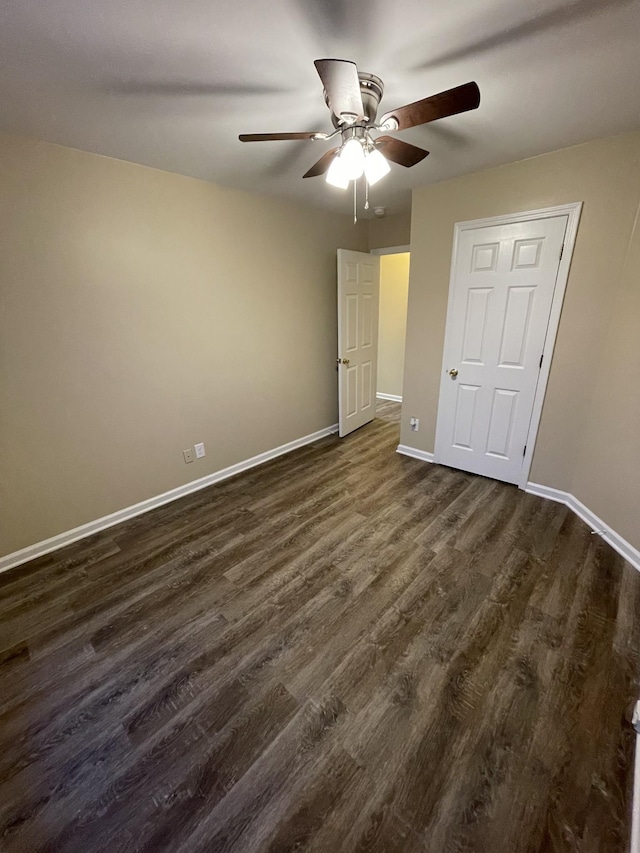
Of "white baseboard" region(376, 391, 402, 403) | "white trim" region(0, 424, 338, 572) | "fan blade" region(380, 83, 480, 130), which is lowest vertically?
"white trim" region(0, 424, 338, 572)

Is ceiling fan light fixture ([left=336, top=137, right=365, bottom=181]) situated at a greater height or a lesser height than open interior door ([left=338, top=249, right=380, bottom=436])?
greater

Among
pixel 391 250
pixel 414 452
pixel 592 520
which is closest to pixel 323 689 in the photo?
pixel 592 520

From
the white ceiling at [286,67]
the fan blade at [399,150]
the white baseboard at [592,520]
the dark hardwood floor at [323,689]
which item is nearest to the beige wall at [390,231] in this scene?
the white ceiling at [286,67]

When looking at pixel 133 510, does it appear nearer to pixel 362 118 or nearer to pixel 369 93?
pixel 362 118

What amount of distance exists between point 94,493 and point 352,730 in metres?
2.18

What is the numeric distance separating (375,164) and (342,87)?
48cm

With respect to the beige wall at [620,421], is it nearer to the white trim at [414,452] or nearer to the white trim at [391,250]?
the white trim at [414,452]

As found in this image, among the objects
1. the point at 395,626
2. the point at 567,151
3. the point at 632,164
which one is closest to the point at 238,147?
the point at 567,151

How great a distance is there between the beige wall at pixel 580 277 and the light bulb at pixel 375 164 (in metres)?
1.32

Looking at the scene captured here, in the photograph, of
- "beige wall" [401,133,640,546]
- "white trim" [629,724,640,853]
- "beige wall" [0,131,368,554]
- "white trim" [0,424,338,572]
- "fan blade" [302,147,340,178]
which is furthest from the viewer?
"white trim" [0,424,338,572]

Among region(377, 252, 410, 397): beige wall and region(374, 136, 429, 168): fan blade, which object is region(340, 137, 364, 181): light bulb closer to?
region(374, 136, 429, 168): fan blade

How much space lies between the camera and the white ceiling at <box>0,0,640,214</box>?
110 cm

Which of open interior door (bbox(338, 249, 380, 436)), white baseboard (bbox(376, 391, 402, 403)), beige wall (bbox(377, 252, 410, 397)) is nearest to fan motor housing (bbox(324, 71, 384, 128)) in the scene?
open interior door (bbox(338, 249, 380, 436))

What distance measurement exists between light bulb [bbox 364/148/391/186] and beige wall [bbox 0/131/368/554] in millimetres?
1513
